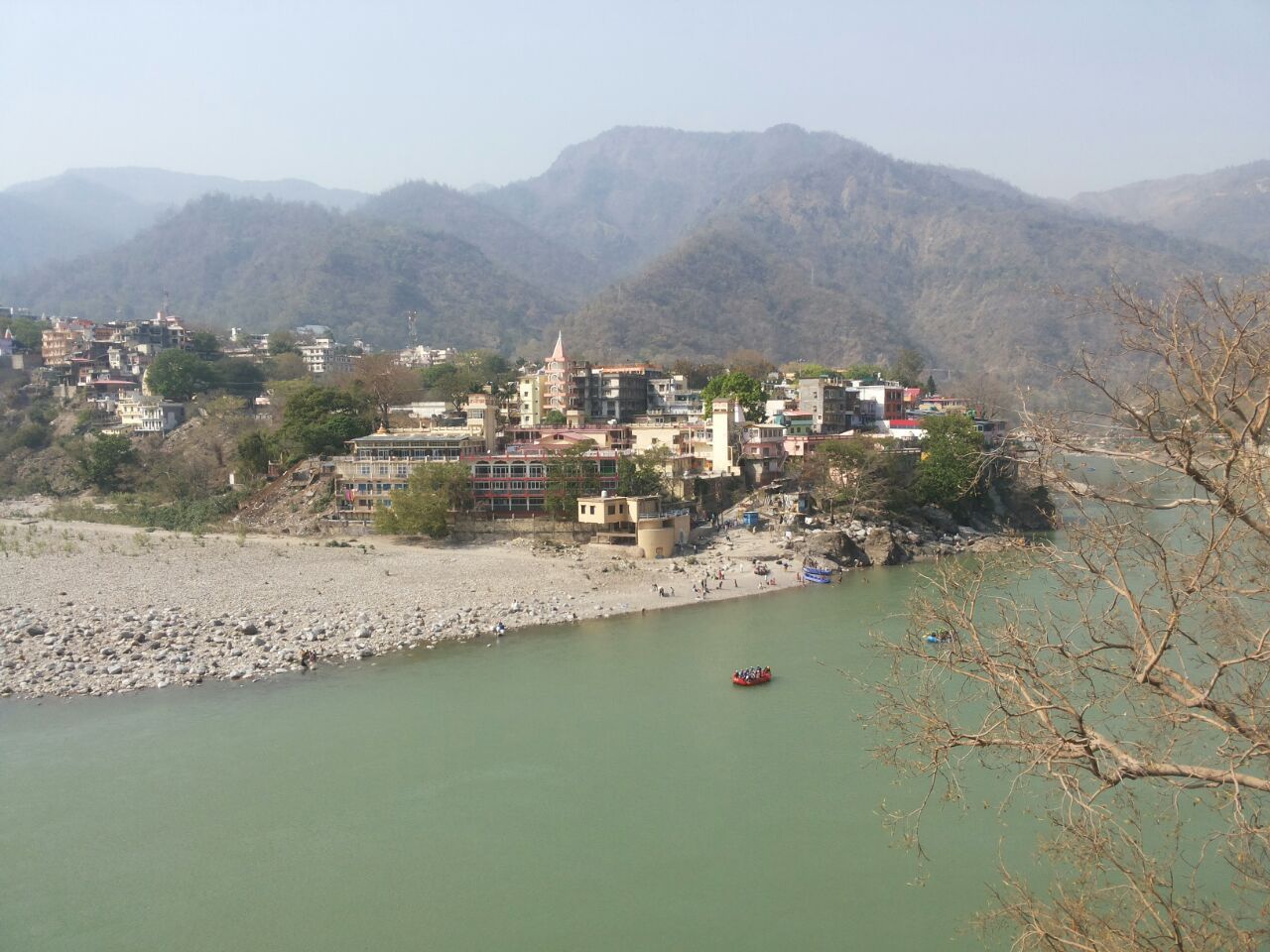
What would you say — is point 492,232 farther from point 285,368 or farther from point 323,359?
point 285,368

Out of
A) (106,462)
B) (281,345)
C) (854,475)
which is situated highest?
(281,345)

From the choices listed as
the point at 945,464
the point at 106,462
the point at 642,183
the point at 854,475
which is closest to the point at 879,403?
the point at 945,464

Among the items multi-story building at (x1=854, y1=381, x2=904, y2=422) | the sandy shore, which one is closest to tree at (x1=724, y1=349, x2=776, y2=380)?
multi-story building at (x1=854, y1=381, x2=904, y2=422)

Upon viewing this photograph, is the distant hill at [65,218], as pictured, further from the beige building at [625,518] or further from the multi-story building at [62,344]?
the beige building at [625,518]

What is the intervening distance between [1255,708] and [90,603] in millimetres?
15886

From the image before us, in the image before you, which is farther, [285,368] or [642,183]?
[642,183]

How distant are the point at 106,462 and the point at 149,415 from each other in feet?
13.7

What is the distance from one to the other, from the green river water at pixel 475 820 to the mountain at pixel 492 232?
102 meters

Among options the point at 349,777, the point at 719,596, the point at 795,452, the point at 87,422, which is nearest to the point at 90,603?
the point at 349,777

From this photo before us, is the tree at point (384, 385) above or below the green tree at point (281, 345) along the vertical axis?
below

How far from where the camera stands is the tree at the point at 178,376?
33469 millimetres

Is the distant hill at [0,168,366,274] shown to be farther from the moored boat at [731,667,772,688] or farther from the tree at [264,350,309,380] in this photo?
the moored boat at [731,667,772,688]

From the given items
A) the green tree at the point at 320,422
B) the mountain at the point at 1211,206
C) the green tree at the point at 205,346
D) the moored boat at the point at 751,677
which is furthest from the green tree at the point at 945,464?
the mountain at the point at 1211,206

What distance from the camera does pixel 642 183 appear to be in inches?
6919
